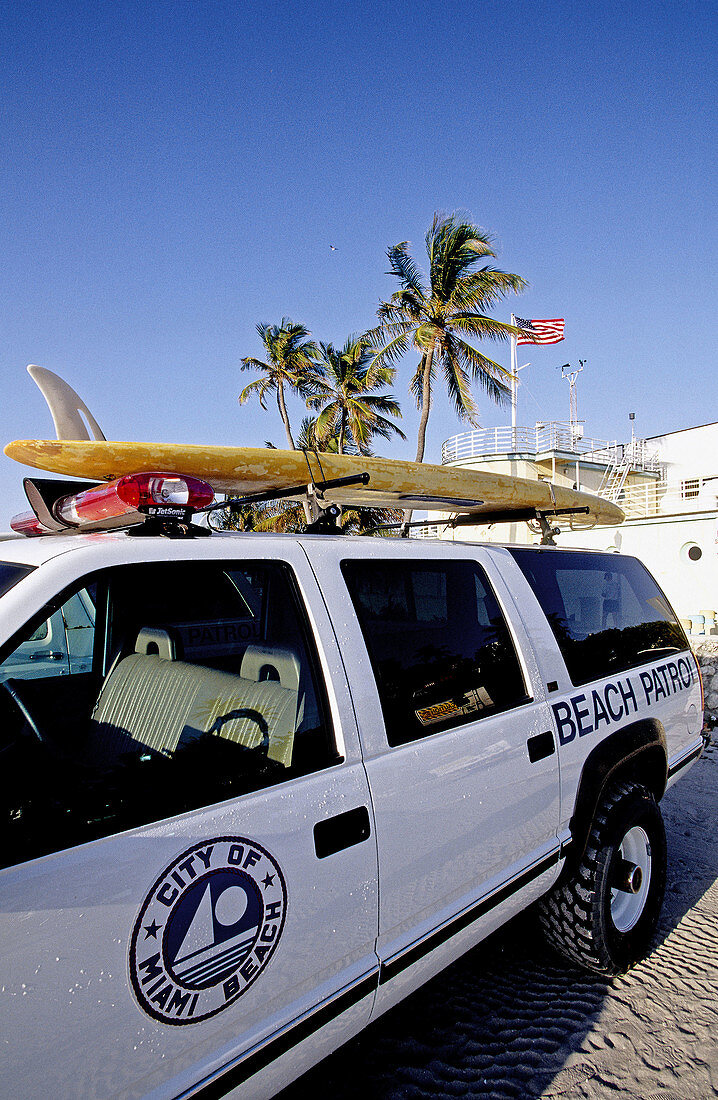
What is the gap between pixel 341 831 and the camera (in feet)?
5.03

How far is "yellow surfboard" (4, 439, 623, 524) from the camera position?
2.44 metres

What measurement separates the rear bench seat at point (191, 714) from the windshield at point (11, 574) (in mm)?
457

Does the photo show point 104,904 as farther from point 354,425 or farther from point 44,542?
point 354,425

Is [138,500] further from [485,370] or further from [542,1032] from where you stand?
[485,370]

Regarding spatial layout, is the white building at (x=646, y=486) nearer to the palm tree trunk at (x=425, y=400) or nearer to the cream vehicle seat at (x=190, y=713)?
the palm tree trunk at (x=425, y=400)

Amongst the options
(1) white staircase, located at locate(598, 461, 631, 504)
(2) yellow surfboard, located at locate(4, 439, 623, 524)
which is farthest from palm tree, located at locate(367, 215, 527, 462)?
(2) yellow surfboard, located at locate(4, 439, 623, 524)

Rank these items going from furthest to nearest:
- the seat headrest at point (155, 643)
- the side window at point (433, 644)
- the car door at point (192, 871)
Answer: the seat headrest at point (155, 643) < the side window at point (433, 644) < the car door at point (192, 871)

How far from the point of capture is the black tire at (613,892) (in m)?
2.48

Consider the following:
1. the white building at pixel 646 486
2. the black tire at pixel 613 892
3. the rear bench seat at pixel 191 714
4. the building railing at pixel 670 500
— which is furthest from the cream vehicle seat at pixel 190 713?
the building railing at pixel 670 500

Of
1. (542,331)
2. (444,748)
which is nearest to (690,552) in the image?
(542,331)

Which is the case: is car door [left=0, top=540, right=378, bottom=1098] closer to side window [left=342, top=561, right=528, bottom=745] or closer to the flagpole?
side window [left=342, top=561, right=528, bottom=745]

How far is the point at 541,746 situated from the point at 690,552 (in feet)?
50.5

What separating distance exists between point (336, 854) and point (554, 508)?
314cm

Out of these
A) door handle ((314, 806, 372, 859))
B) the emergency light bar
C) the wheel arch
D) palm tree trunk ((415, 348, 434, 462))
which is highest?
palm tree trunk ((415, 348, 434, 462))
